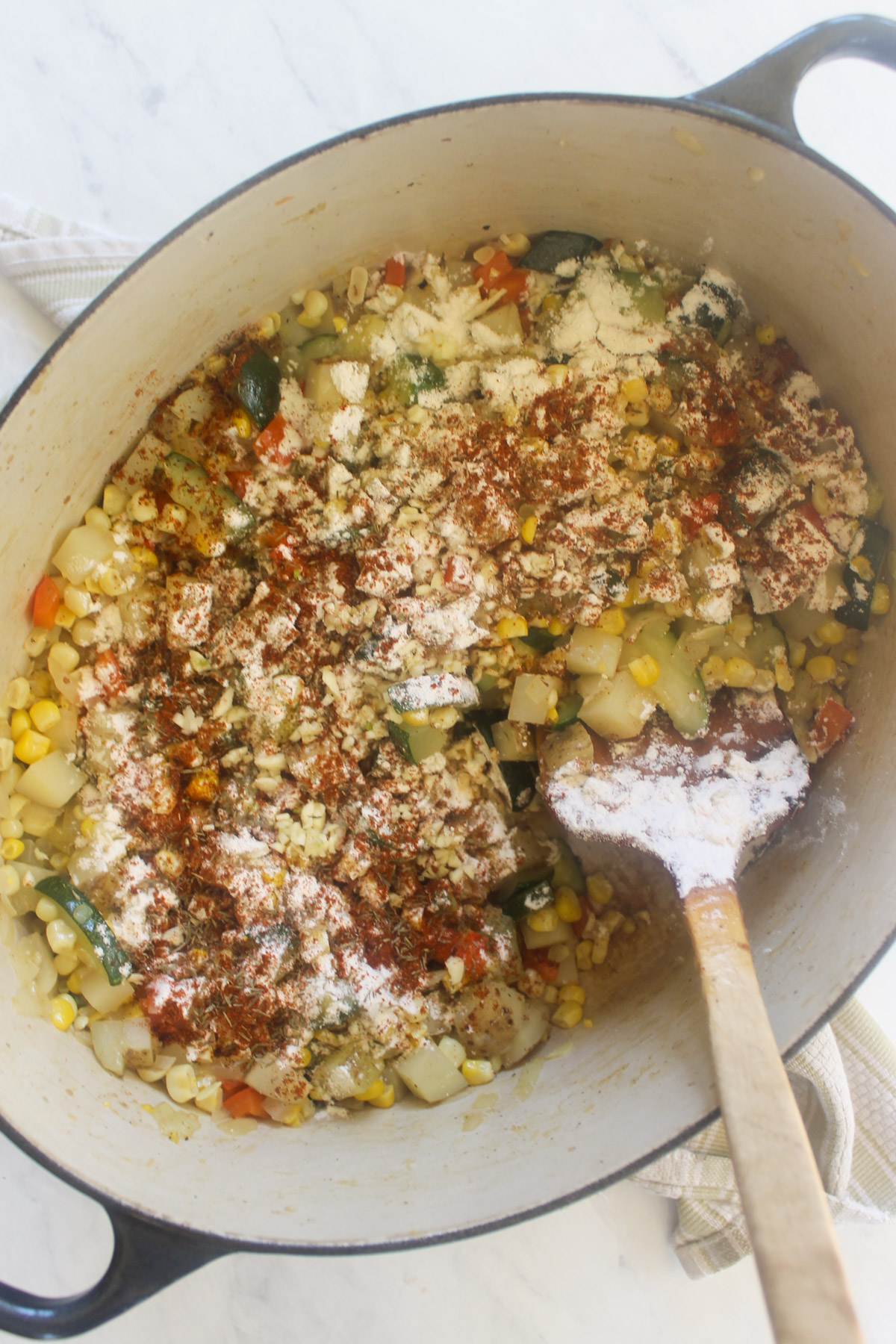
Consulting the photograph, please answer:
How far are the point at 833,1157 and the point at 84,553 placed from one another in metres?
2.01

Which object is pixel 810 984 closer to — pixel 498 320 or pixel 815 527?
pixel 815 527

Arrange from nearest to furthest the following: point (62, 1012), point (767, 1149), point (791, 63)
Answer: point (767, 1149) < point (791, 63) < point (62, 1012)

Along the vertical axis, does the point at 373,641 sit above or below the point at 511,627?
below

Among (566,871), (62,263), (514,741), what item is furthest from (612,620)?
(62,263)

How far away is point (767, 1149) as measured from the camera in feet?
4.34

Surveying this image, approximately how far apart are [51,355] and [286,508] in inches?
18.9

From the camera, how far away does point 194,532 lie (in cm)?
180

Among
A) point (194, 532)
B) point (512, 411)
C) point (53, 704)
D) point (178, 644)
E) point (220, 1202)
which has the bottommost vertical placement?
point (220, 1202)

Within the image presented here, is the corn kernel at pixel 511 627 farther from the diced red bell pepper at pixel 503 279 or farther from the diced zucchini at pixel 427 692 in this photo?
the diced red bell pepper at pixel 503 279

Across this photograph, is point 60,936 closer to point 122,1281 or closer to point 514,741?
point 122,1281

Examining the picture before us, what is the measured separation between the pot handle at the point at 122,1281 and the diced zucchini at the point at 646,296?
1.85m

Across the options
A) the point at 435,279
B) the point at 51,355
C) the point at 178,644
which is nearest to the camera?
the point at 51,355

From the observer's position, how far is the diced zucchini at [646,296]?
5.93 feet

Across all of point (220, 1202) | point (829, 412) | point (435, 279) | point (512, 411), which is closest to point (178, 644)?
point (512, 411)
